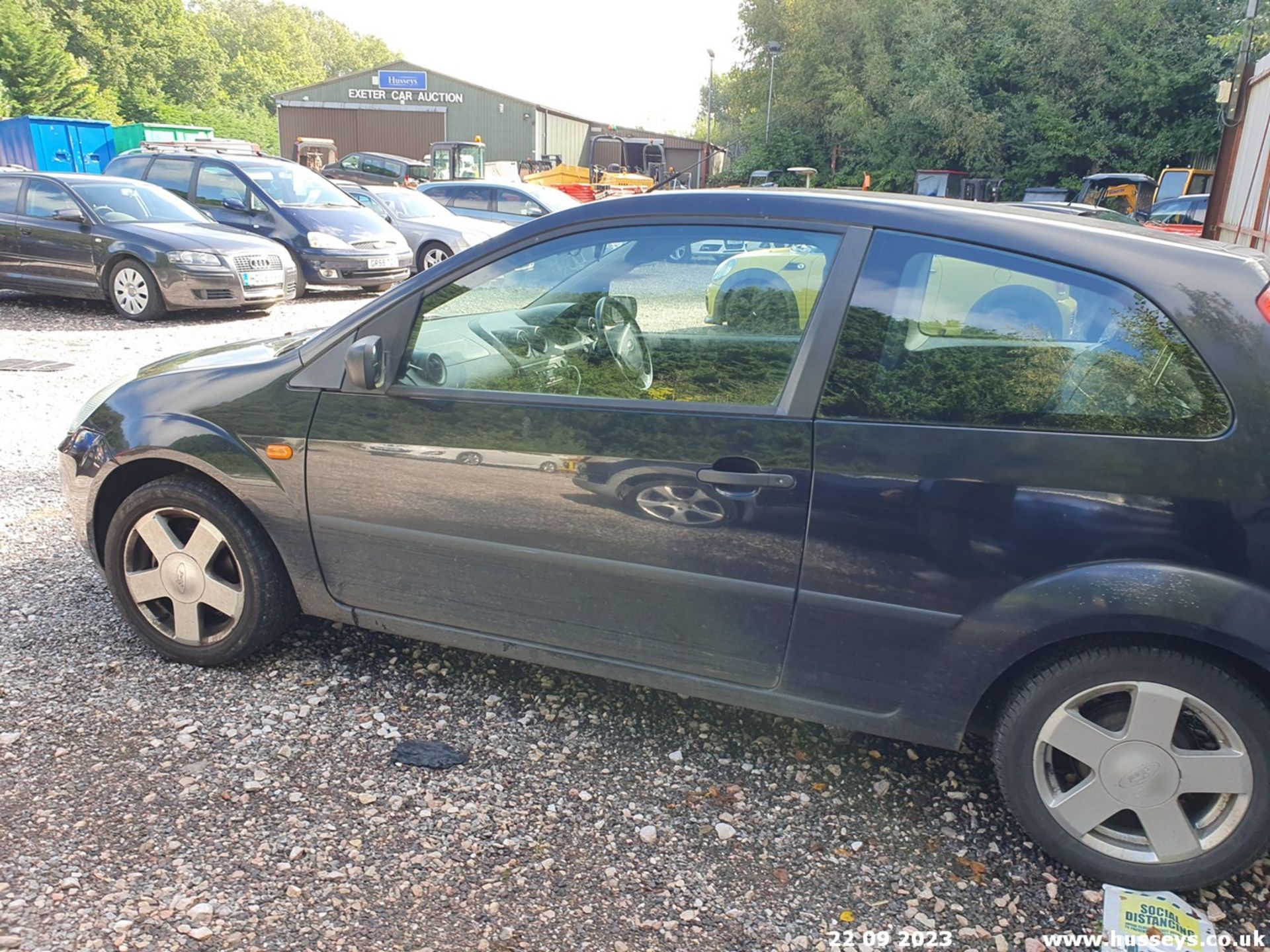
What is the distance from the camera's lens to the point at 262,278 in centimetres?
1067

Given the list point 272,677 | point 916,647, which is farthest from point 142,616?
point 916,647

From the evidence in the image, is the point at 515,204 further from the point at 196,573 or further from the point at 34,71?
the point at 34,71

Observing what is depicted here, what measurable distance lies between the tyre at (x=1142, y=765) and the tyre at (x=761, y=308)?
115 centimetres

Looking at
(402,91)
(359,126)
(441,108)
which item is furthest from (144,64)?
(441,108)

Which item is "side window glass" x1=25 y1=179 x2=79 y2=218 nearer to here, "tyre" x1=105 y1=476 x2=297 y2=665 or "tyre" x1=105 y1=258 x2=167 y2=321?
"tyre" x1=105 y1=258 x2=167 y2=321

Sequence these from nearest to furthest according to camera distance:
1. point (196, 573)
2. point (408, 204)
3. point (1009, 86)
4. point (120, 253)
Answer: point (196, 573), point (120, 253), point (408, 204), point (1009, 86)

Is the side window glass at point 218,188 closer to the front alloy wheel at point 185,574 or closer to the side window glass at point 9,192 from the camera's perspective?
the side window glass at point 9,192

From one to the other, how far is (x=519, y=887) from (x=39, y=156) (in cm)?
3029

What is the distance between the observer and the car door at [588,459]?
8.42 ft

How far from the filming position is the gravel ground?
7.52 feet

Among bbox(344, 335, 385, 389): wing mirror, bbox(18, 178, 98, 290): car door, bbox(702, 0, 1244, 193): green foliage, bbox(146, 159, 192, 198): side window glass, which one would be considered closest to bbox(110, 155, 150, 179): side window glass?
bbox(146, 159, 192, 198): side window glass

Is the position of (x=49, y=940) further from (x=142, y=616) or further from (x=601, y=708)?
(x=601, y=708)

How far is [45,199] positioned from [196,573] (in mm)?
9717

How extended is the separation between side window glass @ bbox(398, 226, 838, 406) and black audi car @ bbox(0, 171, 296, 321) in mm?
8461
